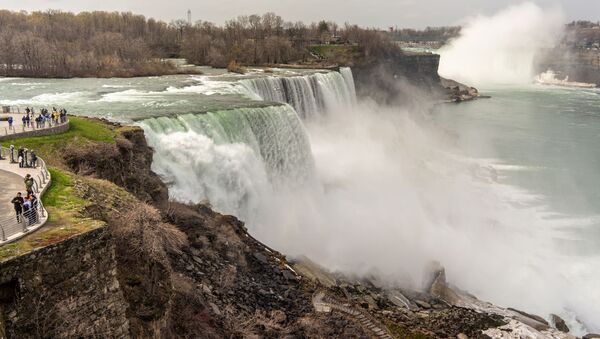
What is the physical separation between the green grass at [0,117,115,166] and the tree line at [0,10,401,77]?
91.3ft

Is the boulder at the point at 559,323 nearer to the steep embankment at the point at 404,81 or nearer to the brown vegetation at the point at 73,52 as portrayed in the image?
the brown vegetation at the point at 73,52

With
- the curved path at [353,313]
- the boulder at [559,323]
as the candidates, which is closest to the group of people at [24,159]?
the curved path at [353,313]

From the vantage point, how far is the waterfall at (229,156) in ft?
55.6

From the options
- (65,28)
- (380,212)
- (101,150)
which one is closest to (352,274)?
(380,212)

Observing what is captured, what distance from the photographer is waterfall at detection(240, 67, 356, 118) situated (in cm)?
3244

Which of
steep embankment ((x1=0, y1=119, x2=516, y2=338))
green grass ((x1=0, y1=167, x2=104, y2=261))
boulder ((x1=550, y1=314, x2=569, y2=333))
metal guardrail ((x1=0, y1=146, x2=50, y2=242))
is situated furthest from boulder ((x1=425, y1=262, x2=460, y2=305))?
metal guardrail ((x1=0, y1=146, x2=50, y2=242))

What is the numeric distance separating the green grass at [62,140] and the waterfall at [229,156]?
1.55 metres

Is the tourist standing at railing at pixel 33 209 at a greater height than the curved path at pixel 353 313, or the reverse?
the tourist standing at railing at pixel 33 209

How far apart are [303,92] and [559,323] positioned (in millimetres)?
23181

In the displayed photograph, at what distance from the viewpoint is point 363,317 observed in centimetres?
1170

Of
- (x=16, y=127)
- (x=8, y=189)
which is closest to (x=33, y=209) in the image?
(x=8, y=189)

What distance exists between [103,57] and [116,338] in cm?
4634

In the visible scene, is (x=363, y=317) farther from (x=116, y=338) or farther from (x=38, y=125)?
(x=38, y=125)

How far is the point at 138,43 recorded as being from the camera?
188ft
